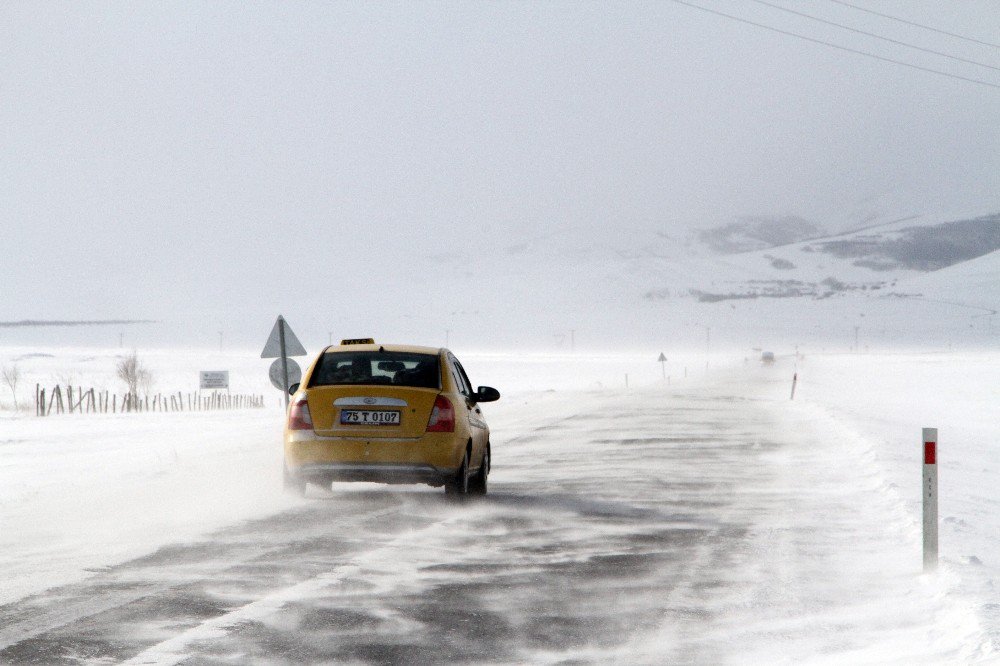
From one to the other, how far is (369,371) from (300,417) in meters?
0.87

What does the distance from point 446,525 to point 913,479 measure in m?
6.67

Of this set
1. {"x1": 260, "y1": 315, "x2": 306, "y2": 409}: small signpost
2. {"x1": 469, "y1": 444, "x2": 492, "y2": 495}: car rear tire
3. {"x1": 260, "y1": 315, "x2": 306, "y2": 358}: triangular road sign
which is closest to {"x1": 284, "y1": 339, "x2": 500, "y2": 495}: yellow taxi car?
{"x1": 469, "y1": 444, "x2": 492, "y2": 495}: car rear tire

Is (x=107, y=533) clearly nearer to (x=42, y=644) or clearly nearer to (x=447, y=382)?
(x=447, y=382)

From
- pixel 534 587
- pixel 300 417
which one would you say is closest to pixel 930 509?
pixel 534 587

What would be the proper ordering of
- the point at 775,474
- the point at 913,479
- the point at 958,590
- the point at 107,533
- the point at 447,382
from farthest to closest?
the point at 775,474 < the point at 913,479 < the point at 447,382 < the point at 107,533 < the point at 958,590

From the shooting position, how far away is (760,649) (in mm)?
6500

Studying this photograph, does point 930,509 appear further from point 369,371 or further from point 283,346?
point 283,346

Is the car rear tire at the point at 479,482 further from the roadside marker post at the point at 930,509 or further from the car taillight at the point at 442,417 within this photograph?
the roadside marker post at the point at 930,509

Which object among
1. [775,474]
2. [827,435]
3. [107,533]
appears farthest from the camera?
[827,435]

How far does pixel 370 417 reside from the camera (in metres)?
13.2

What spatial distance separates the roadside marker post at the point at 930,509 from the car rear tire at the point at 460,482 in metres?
5.42

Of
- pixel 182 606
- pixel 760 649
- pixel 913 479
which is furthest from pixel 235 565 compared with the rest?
pixel 913 479

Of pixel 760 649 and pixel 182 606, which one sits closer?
pixel 760 649

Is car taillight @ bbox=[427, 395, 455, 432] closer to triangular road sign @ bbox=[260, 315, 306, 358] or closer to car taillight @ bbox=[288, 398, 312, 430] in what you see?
car taillight @ bbox=[288, 398, 312, 430]
